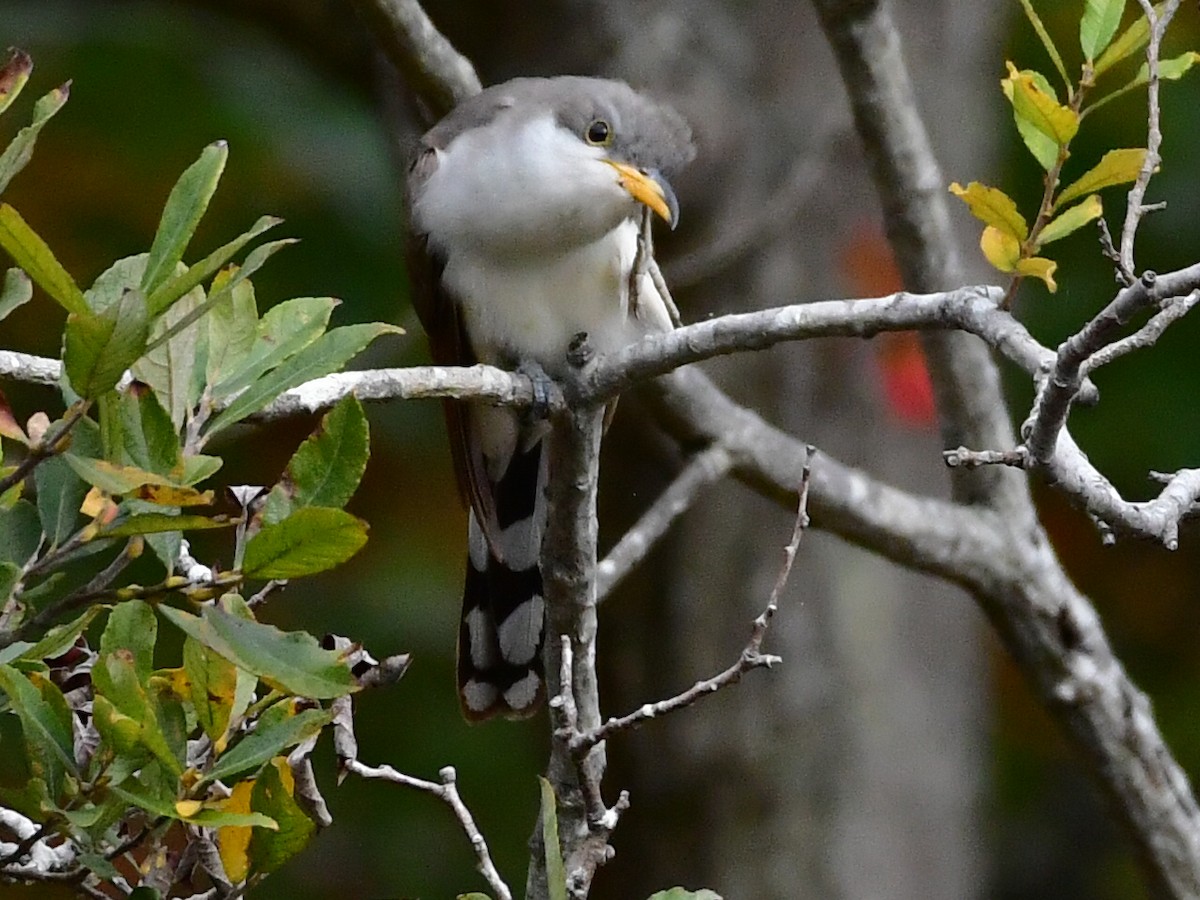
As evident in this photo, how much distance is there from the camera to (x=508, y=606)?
3.91 metres

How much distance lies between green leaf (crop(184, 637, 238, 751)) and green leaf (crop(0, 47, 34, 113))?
491 millimetres

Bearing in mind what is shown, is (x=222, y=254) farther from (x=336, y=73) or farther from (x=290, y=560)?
(x=336, y=73)

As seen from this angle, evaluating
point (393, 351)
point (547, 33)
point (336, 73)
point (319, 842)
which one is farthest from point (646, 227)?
point (319, 842)

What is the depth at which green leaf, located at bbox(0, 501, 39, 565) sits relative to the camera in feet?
5.14

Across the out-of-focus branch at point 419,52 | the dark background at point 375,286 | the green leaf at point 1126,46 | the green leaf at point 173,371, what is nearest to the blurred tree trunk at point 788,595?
the dark background at point 375,286

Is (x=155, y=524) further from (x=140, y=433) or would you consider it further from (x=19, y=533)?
(x=19, y=533)

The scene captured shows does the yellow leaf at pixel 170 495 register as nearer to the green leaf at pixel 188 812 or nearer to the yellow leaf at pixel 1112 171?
the green leaf at pixel 188 812

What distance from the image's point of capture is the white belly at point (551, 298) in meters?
3.72

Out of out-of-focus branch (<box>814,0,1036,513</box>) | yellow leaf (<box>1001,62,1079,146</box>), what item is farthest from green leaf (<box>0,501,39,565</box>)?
out-of-focus branch (<box>814,0,1036,513</box>)

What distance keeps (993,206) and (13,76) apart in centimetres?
104

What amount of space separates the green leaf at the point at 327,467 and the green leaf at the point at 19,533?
0.20 meters

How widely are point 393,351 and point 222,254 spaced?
4.29 metres

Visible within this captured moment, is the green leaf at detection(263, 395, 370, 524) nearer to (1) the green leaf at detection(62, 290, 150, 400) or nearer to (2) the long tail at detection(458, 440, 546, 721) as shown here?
(1) the green leaf at detection(62, 290, 150, 400)

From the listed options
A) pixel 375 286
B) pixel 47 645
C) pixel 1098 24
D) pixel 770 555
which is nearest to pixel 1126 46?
pixel 1098 24
